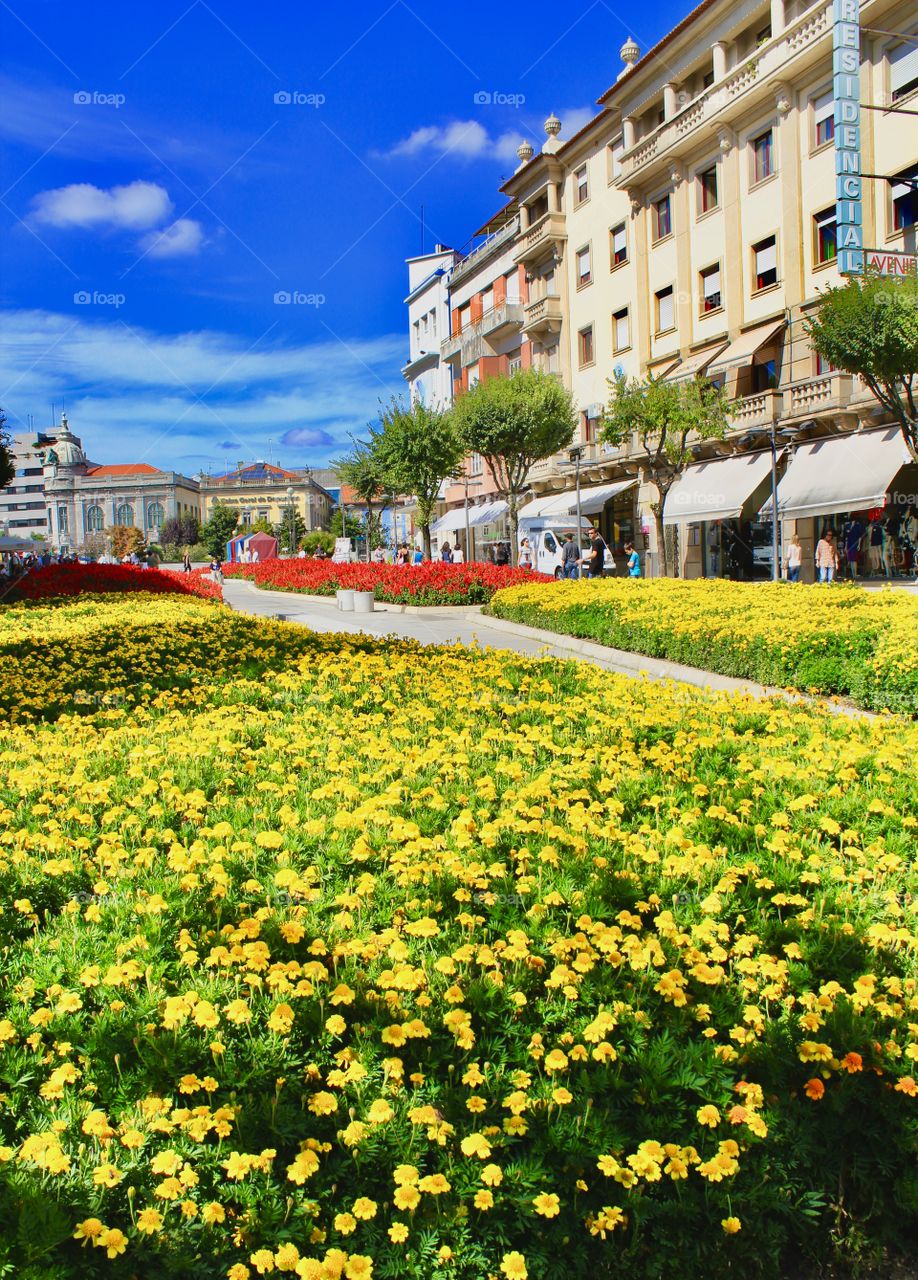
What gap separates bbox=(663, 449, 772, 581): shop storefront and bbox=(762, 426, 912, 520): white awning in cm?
146

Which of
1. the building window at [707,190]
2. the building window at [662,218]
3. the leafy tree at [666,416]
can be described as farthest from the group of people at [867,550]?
the building window at [662,218]

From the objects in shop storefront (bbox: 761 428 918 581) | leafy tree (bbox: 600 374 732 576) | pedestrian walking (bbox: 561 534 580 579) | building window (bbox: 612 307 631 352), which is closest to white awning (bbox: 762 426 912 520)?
shop storefront (bbox: 761 428 918 581)

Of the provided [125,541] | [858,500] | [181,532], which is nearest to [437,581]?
[858,500]

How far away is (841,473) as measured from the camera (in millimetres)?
23125

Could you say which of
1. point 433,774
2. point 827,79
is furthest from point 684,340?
point 433,774

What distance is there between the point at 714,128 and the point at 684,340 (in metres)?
5.89

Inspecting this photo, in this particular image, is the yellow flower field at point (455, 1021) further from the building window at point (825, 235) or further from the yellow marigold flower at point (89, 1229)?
the building window at point (825, 235)

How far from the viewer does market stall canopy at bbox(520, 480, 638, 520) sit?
3469cm

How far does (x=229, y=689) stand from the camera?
24.6 ft

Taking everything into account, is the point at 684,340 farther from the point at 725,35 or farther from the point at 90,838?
the point at 90,838

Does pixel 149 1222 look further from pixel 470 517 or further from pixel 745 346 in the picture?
pixel 470 517

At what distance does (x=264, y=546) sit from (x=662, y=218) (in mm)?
43494

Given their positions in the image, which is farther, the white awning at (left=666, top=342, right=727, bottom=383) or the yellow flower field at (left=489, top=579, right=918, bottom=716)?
the white awning at (left=666, top=342, right=727, bottom=383)

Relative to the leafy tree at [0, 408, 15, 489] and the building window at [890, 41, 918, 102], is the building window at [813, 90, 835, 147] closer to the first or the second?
the building window at [890, 41, 918, 102]
